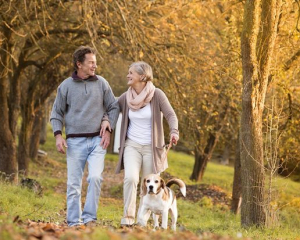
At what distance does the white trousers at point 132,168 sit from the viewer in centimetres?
788

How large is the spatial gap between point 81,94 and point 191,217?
769 centimetres

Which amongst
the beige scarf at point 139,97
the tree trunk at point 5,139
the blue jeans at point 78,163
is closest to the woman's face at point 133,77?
the beige scarf at point 139,97

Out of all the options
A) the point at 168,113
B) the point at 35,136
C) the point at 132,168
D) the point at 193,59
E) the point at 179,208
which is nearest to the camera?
the point at 132,168

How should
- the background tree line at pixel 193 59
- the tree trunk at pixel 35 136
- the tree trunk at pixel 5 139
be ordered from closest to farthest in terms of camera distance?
the background tree line at pixel 193 59
the tree trunk at pixel 5 139
the tree trunk at pixel 35 136

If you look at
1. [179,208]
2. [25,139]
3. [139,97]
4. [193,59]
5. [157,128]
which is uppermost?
[193,59]

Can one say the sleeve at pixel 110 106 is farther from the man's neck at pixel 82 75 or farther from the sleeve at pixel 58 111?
the sleeve at pixel 58 111

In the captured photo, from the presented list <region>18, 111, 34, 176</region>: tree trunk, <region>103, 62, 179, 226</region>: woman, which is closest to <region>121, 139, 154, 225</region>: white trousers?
<region>103, 62, 179, 226</region>: woman

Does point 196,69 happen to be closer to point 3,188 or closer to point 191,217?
point 191,217

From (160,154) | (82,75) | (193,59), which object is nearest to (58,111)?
(82,75)

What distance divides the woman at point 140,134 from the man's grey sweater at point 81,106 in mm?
281

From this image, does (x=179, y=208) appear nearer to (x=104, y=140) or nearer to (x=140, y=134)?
(x=140, y=134)

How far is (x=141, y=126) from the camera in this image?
315 inches

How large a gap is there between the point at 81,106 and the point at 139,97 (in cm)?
76

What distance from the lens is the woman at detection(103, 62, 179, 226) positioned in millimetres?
7898
